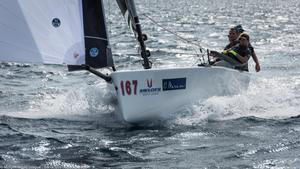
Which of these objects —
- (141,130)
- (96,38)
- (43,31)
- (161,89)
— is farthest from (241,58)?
(43,31)

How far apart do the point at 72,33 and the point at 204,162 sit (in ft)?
7.62

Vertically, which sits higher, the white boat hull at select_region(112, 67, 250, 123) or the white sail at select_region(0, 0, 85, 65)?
the white sail at select_region(0, 0, 85, 65)

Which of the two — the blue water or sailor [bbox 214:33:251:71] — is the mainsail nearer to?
the blue water

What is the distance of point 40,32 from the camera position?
6531 mm

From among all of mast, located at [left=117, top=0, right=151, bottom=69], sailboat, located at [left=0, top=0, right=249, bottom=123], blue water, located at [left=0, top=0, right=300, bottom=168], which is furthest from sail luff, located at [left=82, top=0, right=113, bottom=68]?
mast, located at [left=117, top=0, right=151, bottom=69]

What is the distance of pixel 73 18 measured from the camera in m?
6.75

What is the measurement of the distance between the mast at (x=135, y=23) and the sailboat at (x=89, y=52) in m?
0.01

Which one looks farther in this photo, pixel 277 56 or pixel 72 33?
pixel 277 56

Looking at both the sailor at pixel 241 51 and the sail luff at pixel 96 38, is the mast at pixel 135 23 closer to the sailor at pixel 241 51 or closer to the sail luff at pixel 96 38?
the sail luff at pixel 96 38

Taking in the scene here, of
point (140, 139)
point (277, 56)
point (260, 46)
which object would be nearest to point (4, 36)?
point (140, 139)

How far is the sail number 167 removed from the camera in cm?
659

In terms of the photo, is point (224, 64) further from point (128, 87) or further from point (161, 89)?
point (128, 87)

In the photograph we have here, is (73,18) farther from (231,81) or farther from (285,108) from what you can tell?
(285,108)

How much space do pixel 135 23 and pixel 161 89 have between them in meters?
1.00
